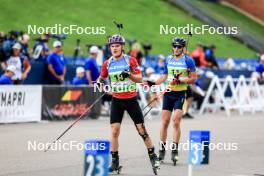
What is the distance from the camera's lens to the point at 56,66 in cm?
2114

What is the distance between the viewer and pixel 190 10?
43.9 m

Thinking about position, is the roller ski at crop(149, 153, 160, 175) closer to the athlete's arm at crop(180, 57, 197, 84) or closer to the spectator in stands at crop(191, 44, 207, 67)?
the athlete's arm at crop(180, 57, 197, 84)

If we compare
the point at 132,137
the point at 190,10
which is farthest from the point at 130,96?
the point at 190,10

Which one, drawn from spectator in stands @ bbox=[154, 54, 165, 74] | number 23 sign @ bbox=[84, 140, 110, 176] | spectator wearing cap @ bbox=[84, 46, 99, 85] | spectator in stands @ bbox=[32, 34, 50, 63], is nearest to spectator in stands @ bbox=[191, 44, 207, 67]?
spectator in stands @ bbox=[154, 54, 165, 74]

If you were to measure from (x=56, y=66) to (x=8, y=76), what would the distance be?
2491mm

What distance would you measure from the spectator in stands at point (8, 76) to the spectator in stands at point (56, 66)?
224 centimetres

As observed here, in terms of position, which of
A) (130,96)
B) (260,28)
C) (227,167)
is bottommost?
(227,167)

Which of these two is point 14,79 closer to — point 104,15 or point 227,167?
point 227,167

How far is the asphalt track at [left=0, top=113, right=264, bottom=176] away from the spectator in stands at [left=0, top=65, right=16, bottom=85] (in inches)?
44.9

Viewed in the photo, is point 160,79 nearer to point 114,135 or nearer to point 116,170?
point 114,135

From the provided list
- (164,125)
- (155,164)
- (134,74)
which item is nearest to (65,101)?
(164,125)

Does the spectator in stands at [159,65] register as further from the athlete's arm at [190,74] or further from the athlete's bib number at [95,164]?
the athlete's bib number at [95,164]

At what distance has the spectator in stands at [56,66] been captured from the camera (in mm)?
21094

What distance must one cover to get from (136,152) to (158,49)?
22449mm
